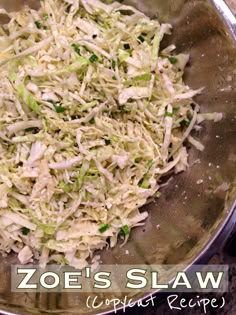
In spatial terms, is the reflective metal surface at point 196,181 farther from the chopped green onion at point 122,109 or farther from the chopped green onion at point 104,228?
the chopped green onion at point 122,109

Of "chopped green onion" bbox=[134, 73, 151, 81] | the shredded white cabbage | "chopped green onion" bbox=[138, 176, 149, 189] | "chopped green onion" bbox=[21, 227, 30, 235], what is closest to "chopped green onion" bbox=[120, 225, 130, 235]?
the shredded white cabbage

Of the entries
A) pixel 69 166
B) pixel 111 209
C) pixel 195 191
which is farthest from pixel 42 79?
pixel 195 191

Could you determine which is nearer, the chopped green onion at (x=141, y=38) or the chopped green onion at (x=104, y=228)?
the chopped green onion at (x=104, y=228)

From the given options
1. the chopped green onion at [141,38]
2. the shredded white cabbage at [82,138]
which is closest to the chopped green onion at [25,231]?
the shredded white cabbage at [82,138]

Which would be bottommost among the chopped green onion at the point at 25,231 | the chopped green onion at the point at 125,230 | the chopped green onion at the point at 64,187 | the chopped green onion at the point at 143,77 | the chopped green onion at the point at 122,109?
the chopped green onion at the point at 25,231

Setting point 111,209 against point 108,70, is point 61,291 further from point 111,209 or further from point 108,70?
point 108,70

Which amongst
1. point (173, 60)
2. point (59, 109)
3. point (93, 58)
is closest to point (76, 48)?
point (93, 58)

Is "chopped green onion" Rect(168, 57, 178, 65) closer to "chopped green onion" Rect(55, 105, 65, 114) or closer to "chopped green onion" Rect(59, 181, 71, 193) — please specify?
"chopped green onion" Rect(55, 105, 65, 114)
